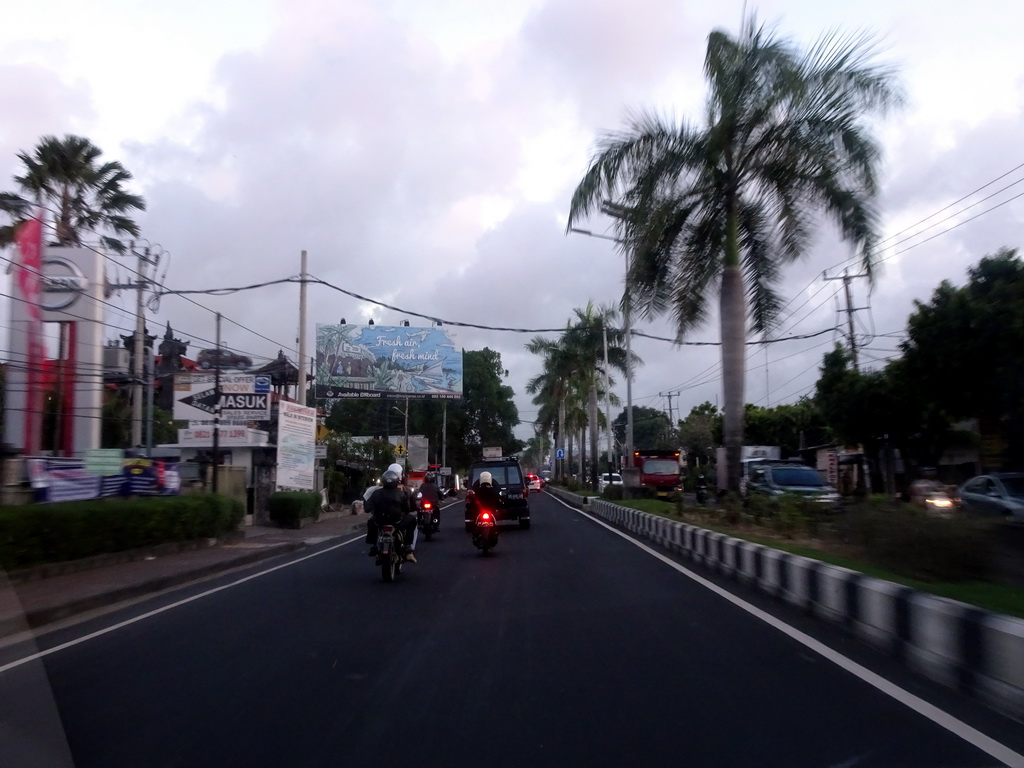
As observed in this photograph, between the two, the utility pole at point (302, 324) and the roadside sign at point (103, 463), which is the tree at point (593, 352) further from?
the roadside sign at point (103, 463)

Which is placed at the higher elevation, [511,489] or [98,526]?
[511,489]

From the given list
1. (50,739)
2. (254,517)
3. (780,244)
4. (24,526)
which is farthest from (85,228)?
(50,739)

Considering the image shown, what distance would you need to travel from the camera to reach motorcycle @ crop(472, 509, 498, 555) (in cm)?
1938

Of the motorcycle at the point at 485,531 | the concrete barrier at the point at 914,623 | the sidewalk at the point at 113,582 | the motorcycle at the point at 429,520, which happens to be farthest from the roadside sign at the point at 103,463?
the concrete barrier at the point at 914,623

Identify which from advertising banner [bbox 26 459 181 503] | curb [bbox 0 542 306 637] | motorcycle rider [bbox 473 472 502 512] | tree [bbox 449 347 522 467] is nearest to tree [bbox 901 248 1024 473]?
motorcycle rider [bbox 473 472 502 512]

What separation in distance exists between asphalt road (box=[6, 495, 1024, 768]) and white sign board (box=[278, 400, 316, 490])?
2022cm

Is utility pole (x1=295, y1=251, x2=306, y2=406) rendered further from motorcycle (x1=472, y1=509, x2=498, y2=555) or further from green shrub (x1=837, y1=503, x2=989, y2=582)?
green shrub (x1=837, y1=503, x2=989, y2=582)

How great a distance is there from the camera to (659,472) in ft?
160

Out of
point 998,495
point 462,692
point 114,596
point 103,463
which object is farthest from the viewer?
point 998,495

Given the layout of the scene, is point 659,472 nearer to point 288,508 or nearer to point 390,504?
point 288,508

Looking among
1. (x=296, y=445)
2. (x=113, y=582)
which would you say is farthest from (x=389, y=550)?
(x=296, y=445)

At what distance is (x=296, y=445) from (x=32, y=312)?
1251 cm

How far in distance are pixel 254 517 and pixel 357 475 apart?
1964 centimetres

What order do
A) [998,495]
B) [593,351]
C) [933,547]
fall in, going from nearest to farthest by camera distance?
[933,547] → [998,495] → [593,351]
